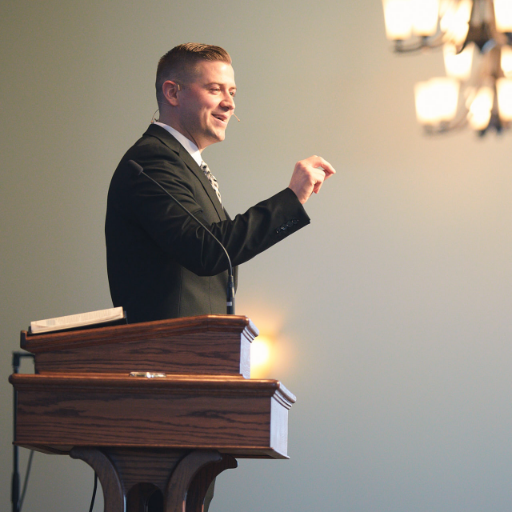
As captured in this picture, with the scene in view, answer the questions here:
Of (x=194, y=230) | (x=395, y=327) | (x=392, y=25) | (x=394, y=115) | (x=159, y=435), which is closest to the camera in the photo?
(x=159, y=435)

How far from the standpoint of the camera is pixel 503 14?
110 inches

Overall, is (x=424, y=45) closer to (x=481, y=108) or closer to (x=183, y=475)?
(x=481, y=108)

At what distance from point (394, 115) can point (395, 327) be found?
1306 millimetres

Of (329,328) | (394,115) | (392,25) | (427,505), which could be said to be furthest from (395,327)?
(392,25)

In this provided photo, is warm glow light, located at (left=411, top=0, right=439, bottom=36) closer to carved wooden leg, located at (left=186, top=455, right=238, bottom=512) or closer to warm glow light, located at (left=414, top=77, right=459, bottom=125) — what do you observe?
warm glow light, located at (left=414, top=77, right=459, bottom=125)

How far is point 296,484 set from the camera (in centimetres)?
385

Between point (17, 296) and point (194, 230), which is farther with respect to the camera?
point (17, 296)

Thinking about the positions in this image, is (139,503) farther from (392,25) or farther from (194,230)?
(392,25)

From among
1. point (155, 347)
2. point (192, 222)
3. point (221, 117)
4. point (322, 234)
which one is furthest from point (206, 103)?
point (322, 234)

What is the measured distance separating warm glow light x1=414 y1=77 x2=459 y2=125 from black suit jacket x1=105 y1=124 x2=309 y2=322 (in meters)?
1.92

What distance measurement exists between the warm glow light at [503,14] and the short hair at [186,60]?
135 centimetres

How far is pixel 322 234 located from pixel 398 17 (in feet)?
4.65

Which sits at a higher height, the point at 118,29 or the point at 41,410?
the point at 118,29

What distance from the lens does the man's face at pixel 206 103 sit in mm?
1941
